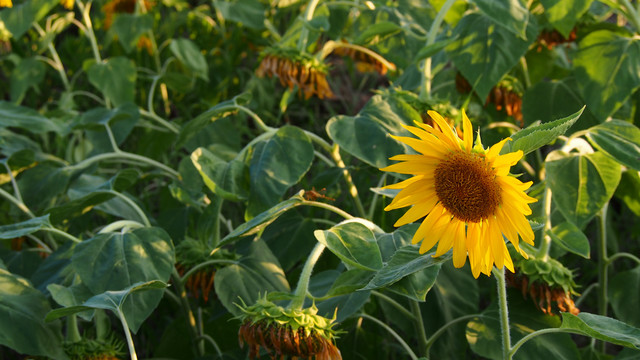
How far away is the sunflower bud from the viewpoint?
1003 mm

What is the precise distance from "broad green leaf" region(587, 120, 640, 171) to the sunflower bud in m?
0.18

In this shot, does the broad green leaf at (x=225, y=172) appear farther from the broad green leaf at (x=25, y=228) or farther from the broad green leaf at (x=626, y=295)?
the broad green leaf at (x=626, y=295)

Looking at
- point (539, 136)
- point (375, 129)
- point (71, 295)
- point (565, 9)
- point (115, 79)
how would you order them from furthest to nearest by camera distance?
point (115, 79) < point (565, 9) < point (375, 129) < point (71, 295) < point (539, 136)

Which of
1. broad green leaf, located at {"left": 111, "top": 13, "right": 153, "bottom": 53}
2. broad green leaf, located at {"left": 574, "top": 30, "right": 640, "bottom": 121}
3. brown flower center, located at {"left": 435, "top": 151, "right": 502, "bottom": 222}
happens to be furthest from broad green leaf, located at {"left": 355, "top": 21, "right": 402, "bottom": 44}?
broad green leaf, located at {"left": 111, "top": 13, "right": 153, "bottom": 53}

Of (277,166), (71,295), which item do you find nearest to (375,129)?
(277,166)

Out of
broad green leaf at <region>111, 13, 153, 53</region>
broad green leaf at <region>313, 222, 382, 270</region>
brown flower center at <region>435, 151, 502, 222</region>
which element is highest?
brown flower center at <region>435, 151, 502, 222</region>

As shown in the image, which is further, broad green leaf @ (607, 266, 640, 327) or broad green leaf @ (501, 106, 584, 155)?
broad green leaf @ (607, 266, 640, 327)

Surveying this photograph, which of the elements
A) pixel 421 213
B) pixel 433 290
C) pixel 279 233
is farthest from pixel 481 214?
pixel 279 233

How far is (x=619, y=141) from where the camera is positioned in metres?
1.01

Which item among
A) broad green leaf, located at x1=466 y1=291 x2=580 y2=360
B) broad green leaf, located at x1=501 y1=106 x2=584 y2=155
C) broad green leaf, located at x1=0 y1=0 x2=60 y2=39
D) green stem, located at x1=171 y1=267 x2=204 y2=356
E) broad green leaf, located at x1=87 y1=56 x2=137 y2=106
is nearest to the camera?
broad green leaf, located at x1=501 y1=106 x2=584 y2=155

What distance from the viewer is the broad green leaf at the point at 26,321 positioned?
0.95 meters

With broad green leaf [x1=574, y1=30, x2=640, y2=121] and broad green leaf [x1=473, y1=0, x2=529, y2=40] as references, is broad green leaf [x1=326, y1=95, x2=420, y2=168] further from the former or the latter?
broad green leaf [x1=574, y1=30, x2=640, y2=121]

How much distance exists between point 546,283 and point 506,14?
16.3 inches

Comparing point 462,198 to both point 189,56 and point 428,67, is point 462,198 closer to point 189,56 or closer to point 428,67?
point 428,67
